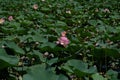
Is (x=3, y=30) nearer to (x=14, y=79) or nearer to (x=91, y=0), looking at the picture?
(x=14, y=79)

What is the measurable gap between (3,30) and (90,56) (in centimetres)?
109

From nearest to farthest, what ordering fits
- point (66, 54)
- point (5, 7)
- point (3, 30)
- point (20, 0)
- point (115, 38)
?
point (66, 54)
point (115, 38)
point (3, 30)
point (5, 7)
point (20, 0)

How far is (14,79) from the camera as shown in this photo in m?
1.91

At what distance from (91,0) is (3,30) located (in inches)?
200

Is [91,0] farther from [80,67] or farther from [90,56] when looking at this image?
[80,67]

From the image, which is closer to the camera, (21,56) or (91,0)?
(21,56)

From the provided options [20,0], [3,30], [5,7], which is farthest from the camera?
[20,0]

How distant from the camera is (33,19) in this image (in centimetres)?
492

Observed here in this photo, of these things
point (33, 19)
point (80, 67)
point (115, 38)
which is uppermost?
point (80, 67)

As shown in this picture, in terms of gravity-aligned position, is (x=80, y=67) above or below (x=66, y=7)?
above

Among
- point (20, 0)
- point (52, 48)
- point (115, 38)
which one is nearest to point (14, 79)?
point (52, 48)

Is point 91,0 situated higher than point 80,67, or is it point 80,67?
point 80,67

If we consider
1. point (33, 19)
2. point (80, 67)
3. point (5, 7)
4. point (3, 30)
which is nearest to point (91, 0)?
point (5, 7)

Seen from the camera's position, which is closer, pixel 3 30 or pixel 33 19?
pixel 3 30
